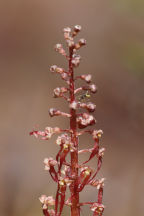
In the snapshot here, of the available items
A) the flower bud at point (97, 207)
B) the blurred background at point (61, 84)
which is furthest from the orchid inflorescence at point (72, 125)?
the blurred background at point (61, 84)

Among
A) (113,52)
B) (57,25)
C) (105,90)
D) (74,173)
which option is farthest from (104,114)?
(74,173)

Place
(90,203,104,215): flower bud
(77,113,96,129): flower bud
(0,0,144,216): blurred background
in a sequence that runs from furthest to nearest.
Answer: (0,0,144,216): blurred background, (90,203,104,215): flower bud, (77,113,96,129): flower bud

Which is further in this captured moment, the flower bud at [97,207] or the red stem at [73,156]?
the flower bud at [97,207]

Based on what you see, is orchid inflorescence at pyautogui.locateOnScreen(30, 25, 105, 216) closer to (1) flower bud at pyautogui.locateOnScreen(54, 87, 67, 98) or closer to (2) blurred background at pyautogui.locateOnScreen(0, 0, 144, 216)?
(1) flower bud at pyautogui.locateOnScreen(54, 87, 67, 98)

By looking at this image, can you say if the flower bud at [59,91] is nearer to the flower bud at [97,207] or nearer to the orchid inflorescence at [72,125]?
the orchid inflorescence at [72,125]

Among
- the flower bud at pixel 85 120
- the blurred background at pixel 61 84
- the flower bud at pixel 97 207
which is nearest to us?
the flower bud at pixel 85 120

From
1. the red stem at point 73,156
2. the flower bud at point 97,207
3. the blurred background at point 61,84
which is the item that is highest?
the blurred background at point 61,84

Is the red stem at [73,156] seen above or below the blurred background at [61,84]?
below

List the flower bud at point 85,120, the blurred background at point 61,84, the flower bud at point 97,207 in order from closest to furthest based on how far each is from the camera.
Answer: the flower bud at point 85,120 → the flower bud at point 97,207 → the blurred background at point 61,84

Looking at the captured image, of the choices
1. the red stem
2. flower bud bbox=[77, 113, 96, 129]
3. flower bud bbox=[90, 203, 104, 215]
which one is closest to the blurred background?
flower bud bbox=[90, 203, 104, 215]

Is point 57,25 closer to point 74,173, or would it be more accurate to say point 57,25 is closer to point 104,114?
point 104,114
